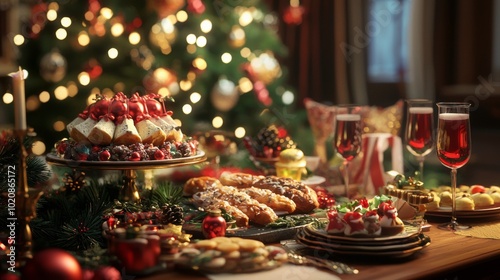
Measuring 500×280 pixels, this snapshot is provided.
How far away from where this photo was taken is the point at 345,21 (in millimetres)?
4723

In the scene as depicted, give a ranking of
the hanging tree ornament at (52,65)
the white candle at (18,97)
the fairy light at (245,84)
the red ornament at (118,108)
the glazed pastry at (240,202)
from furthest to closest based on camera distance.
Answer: the fairy light at (245,84)
the hanging tree ornament at (52,65)
the red ornament at (118,108)
the glazed pastry at (240,202)
the white candle at (18,97)

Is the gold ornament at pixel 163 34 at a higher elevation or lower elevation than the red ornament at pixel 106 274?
higher

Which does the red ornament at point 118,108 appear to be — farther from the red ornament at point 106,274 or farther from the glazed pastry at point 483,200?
the glazed pastry at point 483,200

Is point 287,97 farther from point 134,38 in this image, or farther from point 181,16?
point 134,38

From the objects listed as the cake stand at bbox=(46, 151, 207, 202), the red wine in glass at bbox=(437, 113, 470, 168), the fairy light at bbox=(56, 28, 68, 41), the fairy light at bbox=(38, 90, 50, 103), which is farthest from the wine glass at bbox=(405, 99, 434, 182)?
the fairy light at bbox=(38, 90, 50, 103)

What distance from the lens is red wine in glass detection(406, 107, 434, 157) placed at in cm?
195

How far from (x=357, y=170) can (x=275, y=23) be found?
9.45 ft

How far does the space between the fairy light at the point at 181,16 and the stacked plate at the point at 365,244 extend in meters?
2.91

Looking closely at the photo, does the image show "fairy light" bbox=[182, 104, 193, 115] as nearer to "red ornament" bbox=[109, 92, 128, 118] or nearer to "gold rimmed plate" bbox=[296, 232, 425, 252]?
"red ornament" bbox=[109, 92, 128, 118]

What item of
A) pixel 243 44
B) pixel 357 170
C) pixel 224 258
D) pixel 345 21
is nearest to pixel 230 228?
pixel 224 258

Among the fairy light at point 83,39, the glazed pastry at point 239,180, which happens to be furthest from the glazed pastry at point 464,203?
the fairy light at point 83,39

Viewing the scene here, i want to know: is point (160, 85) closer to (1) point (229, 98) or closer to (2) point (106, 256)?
(1) point (229, 98)

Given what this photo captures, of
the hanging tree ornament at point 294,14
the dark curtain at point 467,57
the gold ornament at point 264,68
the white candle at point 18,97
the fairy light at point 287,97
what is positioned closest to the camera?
the white candle at point 18,97

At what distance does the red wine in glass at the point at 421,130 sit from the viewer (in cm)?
195
